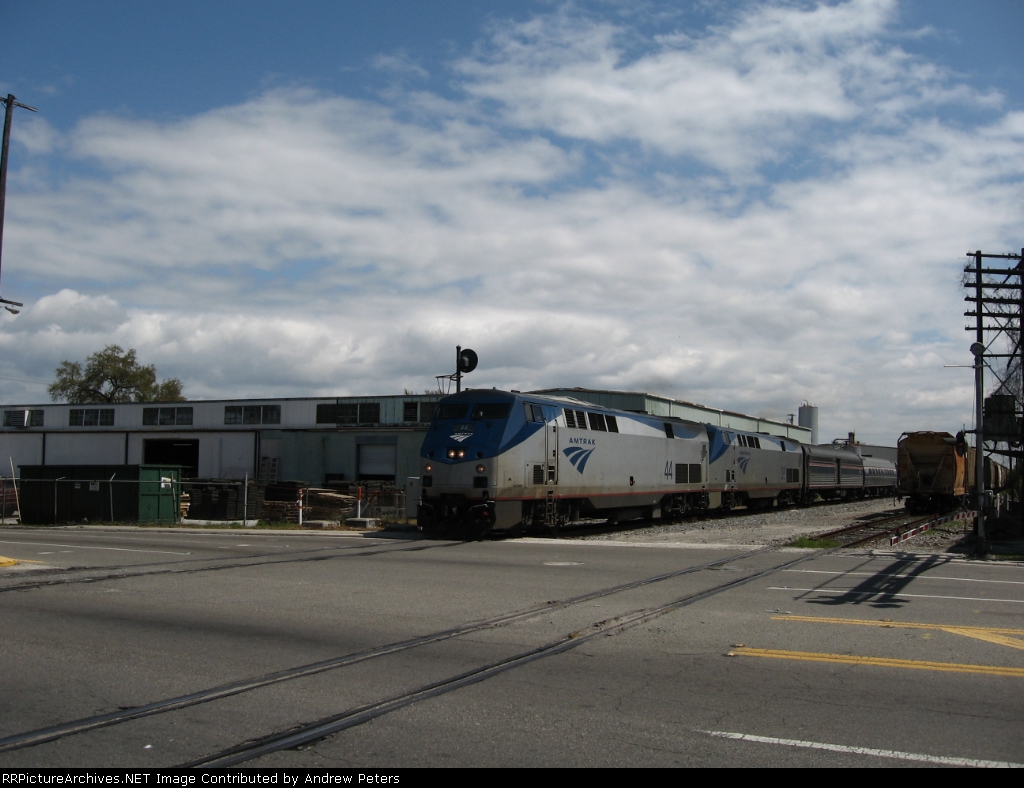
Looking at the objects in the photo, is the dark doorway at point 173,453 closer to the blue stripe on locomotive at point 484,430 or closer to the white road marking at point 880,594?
the blue stripe on locomotive at point 484,430

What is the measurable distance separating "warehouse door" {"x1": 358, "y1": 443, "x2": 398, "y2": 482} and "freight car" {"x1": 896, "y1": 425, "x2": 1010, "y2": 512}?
1002 inches

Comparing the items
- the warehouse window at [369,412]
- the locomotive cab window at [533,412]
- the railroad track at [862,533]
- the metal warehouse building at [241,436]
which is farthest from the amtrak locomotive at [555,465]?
the warehouse window at [369,412]

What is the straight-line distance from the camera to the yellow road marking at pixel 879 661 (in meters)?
7.58

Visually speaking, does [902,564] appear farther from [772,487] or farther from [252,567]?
[772,487]

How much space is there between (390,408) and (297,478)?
22.1ft

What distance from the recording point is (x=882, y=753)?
5391 mm

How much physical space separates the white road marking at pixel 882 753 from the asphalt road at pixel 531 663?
0.08 ft

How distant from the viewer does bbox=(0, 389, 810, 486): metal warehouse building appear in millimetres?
48031

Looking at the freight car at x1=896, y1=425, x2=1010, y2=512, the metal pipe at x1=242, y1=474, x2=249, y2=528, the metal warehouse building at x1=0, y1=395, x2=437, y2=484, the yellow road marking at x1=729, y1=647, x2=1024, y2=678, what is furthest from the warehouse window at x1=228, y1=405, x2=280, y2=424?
the yellow road marking at x1=729, y1=647, x2=1024, y2=678

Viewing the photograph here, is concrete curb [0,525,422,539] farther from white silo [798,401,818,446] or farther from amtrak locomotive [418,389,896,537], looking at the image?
white silo [798,401,818,446]

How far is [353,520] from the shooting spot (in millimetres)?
29141

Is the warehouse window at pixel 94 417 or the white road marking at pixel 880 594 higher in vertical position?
the warehouse window at pixel 94 417
